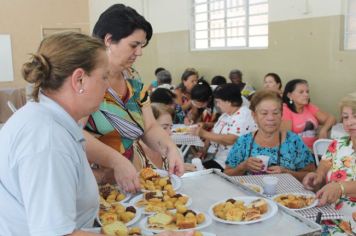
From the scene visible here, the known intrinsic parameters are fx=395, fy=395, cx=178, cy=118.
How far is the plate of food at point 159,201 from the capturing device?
4.64 feet

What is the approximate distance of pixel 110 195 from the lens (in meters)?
1.55

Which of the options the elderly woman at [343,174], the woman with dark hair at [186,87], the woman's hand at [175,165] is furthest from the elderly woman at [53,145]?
the woman with dark hair at [186,87]

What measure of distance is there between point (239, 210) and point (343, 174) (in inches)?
45.3

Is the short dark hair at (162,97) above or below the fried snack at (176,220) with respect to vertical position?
above

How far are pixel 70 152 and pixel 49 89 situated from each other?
192 mm

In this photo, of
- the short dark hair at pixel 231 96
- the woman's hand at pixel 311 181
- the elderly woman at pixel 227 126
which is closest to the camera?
the woman's hand at pixel 311 181

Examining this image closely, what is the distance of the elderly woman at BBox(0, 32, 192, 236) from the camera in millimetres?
887

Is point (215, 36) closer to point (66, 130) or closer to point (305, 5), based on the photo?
point (305, 5)

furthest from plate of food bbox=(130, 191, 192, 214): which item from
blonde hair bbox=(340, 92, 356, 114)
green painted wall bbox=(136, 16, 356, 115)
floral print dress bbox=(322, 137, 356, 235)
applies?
green painted wall bbox=(136, 16, 356, 115)

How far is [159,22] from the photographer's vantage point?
8.24m

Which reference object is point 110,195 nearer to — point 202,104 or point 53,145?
point 53,145

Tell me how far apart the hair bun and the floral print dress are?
1.57 m

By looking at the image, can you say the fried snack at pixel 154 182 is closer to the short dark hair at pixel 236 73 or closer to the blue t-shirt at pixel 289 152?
the blue t-shirt at pixel 289 152

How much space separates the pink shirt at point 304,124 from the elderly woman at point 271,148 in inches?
60.4
